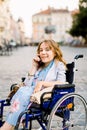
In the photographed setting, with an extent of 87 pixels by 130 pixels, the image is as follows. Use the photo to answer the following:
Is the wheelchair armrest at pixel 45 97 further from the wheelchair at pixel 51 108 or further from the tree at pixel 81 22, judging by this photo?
the tree at pixel 81 22

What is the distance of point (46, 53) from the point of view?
514cm

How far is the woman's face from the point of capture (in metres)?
5.12

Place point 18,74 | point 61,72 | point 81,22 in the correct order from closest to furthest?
point 61,72 → point 18,74 → point 81,22

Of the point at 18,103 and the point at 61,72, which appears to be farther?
the point at 61,72

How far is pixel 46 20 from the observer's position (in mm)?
195250

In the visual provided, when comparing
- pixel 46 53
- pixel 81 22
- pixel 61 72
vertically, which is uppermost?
pixel 46 53

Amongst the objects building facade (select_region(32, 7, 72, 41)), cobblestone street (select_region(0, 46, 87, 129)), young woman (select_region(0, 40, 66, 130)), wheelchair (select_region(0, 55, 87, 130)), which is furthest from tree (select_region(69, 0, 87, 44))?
building facade (select_region(32, 7, 72, 41))

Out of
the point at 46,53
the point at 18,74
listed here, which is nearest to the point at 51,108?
the point at 46,53

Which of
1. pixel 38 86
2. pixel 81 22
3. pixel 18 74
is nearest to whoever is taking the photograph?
pixel 38 86

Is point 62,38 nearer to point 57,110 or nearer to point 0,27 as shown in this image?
point 0,27

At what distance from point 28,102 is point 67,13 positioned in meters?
184

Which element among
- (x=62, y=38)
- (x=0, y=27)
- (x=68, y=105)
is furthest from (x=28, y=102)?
(x=62, y=38)

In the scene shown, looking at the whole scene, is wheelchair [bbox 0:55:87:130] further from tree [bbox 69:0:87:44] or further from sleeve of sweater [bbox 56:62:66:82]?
tree [bbox 69:0:87:44]

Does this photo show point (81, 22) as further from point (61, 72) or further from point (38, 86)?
point (38, 86)
